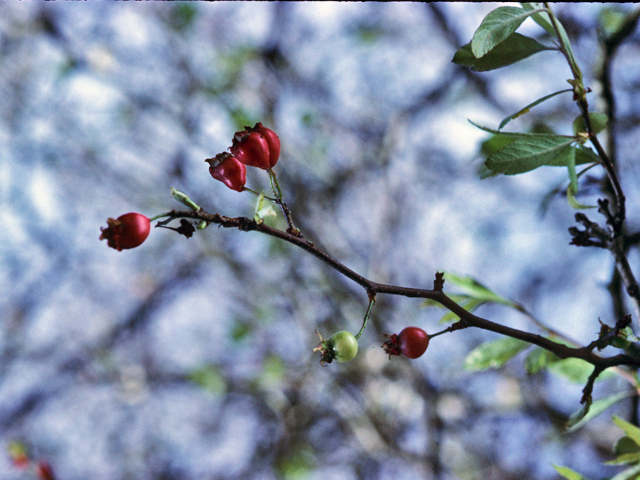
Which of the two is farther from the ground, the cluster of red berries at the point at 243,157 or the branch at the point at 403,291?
the cluster of red berries at the point at 243,157

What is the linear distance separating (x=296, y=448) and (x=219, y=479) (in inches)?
34.8

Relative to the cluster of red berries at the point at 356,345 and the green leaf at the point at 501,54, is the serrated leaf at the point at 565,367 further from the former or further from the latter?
the green leaf at the point at 501,54

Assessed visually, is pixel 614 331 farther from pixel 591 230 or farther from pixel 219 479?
pixel 219 479

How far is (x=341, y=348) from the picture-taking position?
573 mm

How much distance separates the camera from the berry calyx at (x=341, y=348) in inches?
22.5

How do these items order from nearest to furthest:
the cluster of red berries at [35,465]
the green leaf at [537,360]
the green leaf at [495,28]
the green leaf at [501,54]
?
1. the green leaf at [495,28]
2. the green leaf at [501,54]
3. the green leaf at [537,360]
4. the cluster of red berries at [35,465]

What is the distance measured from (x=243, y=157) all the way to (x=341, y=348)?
0.93 feet

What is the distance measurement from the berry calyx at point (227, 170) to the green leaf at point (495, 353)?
1.99 ft

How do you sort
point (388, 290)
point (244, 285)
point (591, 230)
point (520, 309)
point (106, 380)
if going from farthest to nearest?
point (106, 380) → point (244, 285) → point (520, 309) → point (591, 230) → point (388, 290)

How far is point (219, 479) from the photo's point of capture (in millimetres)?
3566

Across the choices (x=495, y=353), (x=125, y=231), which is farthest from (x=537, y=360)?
(x=125, y=231)

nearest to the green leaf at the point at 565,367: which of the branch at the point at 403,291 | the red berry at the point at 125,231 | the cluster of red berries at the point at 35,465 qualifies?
the branch at the point at 403,291

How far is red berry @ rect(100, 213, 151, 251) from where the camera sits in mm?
542

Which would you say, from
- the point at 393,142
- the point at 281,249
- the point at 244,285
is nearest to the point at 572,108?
the point at 393,142
